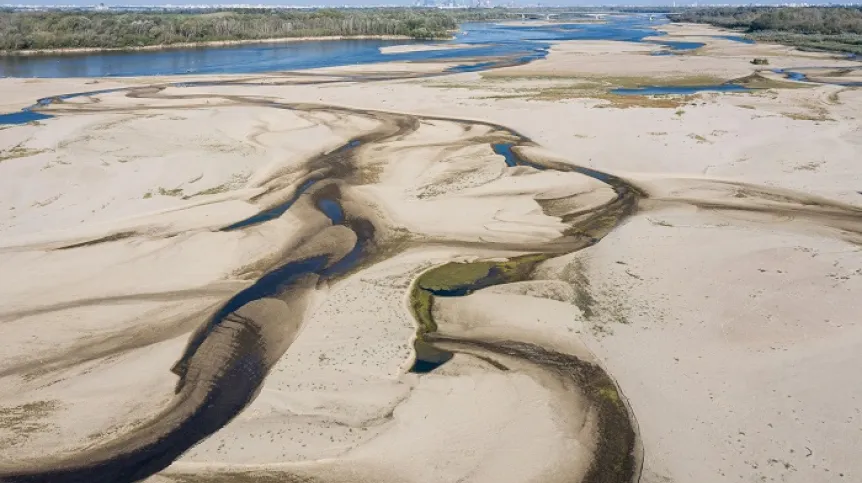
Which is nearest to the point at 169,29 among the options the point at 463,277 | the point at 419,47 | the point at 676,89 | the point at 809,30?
the point at 419,47

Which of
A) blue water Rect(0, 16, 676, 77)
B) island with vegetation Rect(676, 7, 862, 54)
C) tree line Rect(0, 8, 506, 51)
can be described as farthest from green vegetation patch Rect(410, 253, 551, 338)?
tree line Rect(0, 8, 506, 51)

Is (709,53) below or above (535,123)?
above

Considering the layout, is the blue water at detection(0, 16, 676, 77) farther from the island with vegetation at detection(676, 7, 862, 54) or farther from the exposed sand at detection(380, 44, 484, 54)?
the island with vegetation at detection(676, 7, 862, 54)

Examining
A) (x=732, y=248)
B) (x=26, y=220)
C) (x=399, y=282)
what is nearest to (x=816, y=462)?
(x=732, y=248)

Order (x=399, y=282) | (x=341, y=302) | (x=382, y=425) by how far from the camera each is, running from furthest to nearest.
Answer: (x=399, y=282)
(x=341, y=302)
(x=382, y=425)

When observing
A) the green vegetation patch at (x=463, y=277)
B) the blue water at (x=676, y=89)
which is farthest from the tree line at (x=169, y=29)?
the green vegetation patch at (x=463, y=277)

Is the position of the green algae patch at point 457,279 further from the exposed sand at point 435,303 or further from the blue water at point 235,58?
the blue water at point 235,58

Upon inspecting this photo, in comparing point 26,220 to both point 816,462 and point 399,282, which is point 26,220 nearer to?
point 399,282
